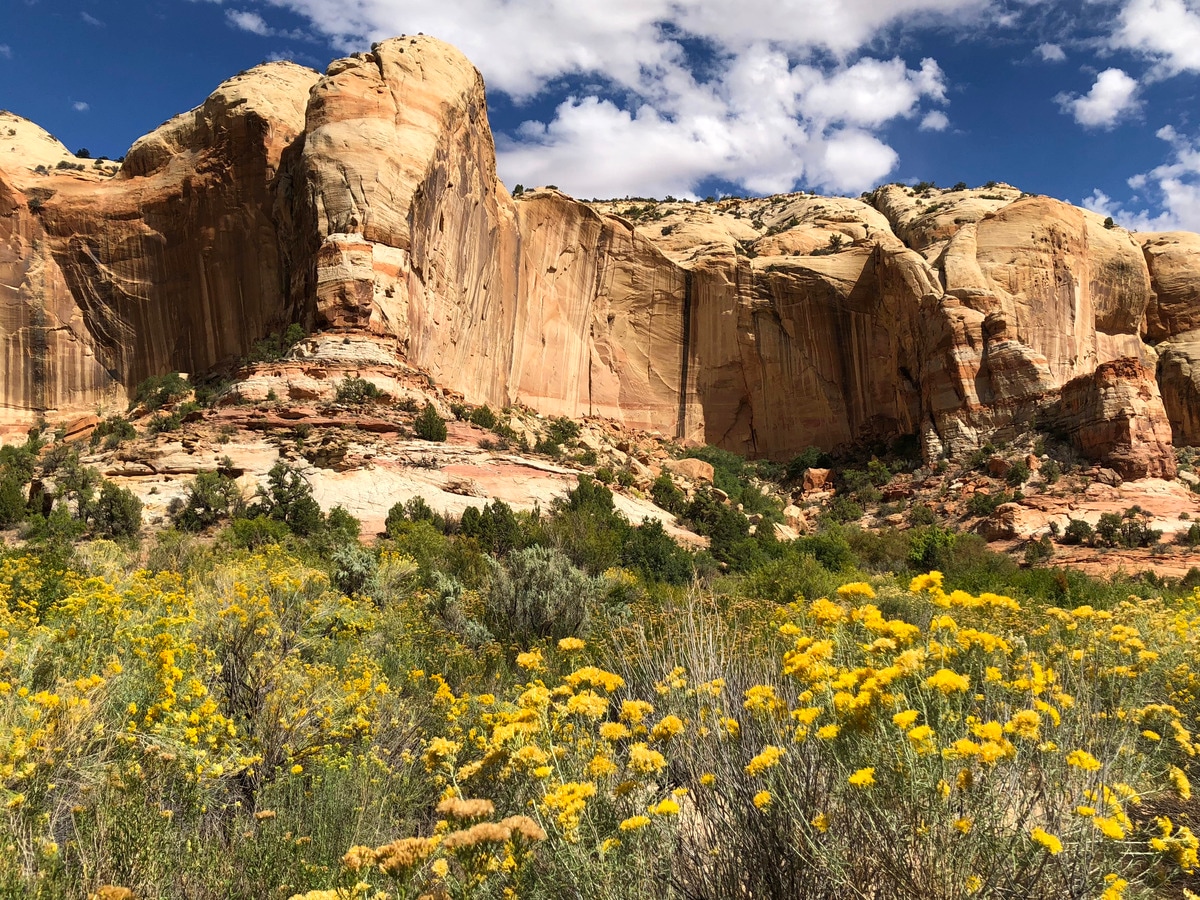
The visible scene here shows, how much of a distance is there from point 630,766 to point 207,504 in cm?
1749

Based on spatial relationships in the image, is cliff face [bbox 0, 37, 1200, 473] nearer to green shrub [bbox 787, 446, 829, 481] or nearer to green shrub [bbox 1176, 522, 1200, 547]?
green shrub [bbox 787, 446, 829, 481]

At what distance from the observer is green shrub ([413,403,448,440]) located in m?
23.2

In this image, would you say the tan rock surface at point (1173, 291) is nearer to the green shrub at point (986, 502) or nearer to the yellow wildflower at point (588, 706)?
the green shrub at point (986, 502)

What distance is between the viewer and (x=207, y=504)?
687 inches

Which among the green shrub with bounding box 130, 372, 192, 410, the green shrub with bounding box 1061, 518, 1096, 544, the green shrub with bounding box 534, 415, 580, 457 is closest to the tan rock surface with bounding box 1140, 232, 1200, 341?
the green shrub with bounding box 1061, 518, 1096, 544

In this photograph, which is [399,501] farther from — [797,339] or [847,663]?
[797,339]

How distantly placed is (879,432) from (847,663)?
39.3m

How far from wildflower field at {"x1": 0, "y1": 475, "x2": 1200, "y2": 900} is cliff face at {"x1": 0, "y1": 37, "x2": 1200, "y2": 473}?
23.1m

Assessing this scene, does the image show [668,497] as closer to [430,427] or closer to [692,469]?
[692,469]

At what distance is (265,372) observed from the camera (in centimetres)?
2456

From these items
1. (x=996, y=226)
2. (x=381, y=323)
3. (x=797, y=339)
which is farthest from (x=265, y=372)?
(x=996, y=226)

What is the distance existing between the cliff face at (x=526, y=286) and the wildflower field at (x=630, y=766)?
23075 mm

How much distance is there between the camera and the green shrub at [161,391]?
1102 inches

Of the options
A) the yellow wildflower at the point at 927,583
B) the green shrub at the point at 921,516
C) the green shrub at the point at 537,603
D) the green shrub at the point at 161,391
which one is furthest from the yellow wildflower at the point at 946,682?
the green shrub at the point at 921,516
